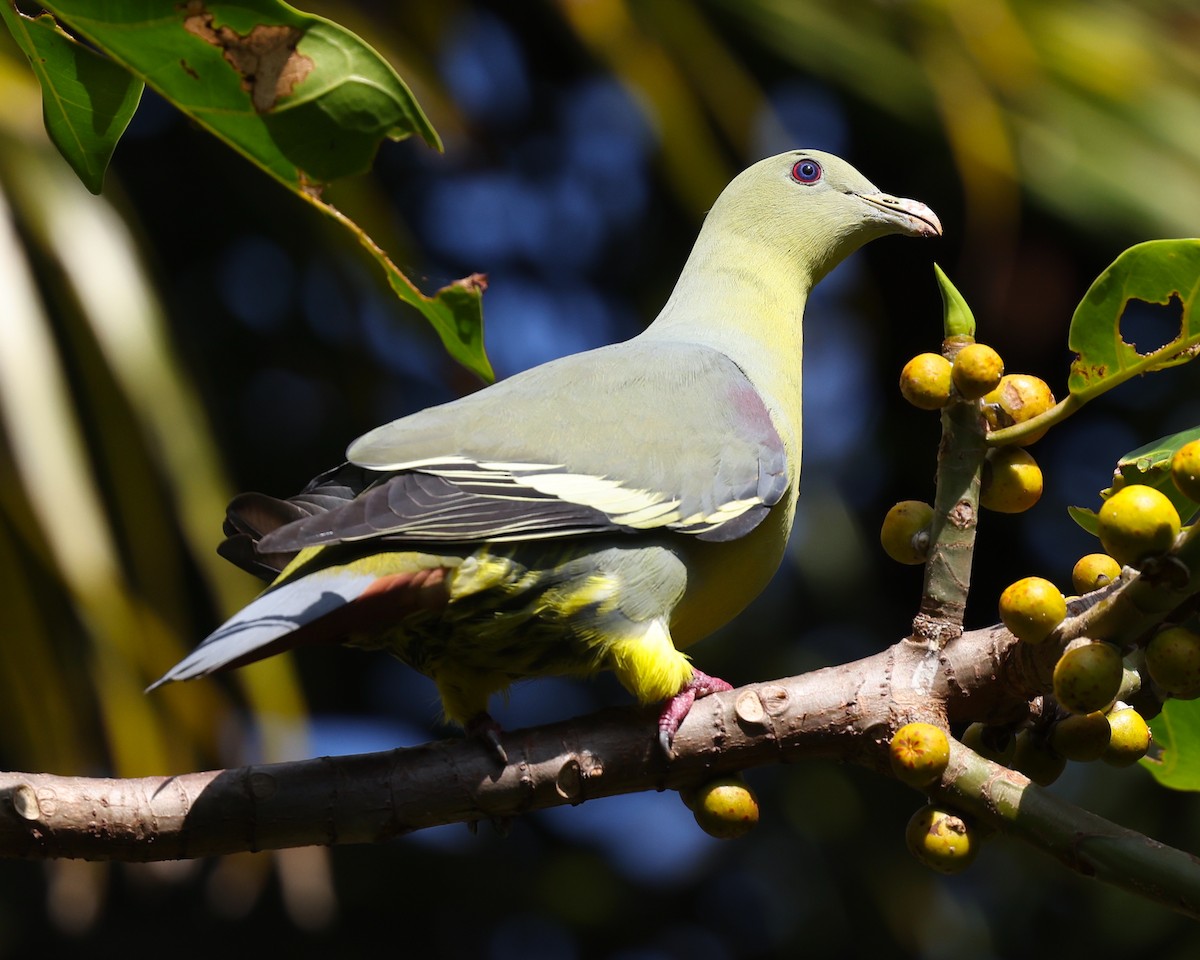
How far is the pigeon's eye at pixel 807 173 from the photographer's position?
8.33ft

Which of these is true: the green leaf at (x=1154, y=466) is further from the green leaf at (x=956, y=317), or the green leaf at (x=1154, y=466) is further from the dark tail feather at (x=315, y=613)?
the dark tail feather at (x=315, y=613)

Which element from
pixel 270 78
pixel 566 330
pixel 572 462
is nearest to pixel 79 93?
pixel 270 78


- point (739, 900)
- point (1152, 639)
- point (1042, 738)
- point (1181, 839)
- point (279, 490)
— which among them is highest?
point (1152, 639)

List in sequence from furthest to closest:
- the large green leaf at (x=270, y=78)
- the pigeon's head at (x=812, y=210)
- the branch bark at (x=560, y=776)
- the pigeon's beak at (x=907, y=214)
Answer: the pigeon's head at (x=812, y=210) → the pigeon's beak at (x=907, y=214) → the branch bark at (x=560, y=776) → the large green leaf at (x=270, y=78)

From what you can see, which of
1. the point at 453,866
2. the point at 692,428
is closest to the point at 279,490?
the point at 453,866

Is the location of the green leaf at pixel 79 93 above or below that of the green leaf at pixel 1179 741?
above

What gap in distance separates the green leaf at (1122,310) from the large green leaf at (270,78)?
2.40 feet

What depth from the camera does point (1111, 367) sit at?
1.41 metres

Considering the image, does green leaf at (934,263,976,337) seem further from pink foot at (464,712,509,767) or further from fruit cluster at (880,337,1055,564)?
pink foot at (464,712,509,767)

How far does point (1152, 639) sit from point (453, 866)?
4.24 meters

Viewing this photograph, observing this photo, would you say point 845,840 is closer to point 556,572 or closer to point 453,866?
point 453,866

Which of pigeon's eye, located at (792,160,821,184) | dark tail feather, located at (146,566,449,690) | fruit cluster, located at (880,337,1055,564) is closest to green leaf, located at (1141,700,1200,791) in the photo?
fruit cluster, located at (880,337,1055,564)

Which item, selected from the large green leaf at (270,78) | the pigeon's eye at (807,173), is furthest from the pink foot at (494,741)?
the pigeon's eye at (807,173)

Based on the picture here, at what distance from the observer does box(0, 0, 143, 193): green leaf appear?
50.8 inches
